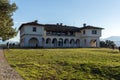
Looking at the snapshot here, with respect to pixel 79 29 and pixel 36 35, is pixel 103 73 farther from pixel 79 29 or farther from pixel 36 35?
pixel 79 29

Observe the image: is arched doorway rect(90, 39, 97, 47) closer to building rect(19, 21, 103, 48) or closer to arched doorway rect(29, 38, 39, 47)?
building rect(19, 21, 103, 48)

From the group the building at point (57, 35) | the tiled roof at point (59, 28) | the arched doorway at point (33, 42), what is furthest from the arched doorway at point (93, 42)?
the arched doorway at point (33, 42)

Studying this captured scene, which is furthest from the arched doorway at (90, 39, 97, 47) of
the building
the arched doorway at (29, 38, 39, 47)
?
the arched doorway at (29, 38, 39, 47)

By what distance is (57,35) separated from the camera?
64875mm

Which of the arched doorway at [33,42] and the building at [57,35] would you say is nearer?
the building at [57,35]

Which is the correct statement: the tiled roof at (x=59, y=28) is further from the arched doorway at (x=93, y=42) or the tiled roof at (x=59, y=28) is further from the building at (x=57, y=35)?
the arched doorway at (x=93, y=42)

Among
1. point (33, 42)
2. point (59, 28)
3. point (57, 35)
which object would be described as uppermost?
point (59, 28)

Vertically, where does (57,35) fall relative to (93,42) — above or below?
above

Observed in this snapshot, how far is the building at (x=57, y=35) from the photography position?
60125mm

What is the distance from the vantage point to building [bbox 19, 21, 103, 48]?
6012cm

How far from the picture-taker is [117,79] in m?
18.3

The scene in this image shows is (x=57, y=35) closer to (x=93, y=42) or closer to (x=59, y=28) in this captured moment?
(x=59, y=28)

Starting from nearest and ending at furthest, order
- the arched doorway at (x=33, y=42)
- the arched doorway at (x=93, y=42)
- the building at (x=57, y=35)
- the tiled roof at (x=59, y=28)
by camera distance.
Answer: the building at (x=57, y=35)
the arched doorway at (x=33, y=42)
the tiled roof at (x=59, y=28)
the arched doorway at (x=93, y=42)

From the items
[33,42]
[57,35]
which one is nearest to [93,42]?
[57,35]
